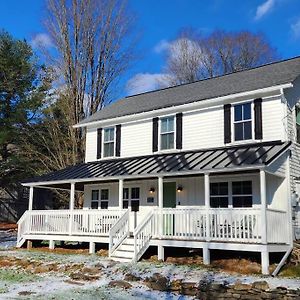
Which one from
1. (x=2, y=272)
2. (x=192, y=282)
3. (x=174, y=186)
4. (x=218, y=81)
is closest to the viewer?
(x=192, y=282)

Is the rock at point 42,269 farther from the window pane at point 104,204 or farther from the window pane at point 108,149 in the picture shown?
the window pane at point 108,149

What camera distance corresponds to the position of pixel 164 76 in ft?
131

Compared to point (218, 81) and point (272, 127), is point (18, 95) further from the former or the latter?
point (272, 127)

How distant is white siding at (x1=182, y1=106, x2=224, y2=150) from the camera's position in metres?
15.1

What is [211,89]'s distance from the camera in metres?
17.0

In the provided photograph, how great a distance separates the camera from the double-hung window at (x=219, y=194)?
14.1 meters

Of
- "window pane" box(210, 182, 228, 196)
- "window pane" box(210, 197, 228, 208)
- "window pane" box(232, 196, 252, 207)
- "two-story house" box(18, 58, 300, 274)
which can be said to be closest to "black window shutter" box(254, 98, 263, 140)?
"two-story house" box(18, 58, 300, 274)

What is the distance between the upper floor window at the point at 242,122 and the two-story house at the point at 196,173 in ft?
0.12

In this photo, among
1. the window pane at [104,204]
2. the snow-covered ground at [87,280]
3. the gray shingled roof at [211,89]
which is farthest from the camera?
the window pane at [104,204]

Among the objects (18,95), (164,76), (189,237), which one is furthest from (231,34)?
(189,237)

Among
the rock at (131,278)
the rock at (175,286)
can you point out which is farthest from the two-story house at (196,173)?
the rock at (175,286)

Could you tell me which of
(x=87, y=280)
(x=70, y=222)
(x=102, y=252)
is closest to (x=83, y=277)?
(x=87, y=280)

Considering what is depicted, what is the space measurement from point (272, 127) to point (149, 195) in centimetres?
550

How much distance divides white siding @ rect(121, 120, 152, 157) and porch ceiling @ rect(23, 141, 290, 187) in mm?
376
